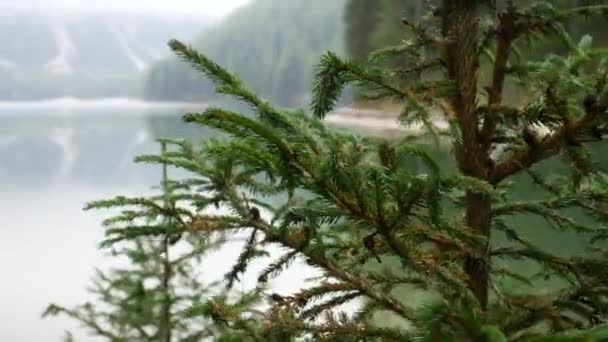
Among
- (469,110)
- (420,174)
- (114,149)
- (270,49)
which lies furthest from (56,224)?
(270,49)

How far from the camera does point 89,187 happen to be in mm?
39500

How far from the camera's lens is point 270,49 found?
446 ft

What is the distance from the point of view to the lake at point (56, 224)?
1380 centimetres

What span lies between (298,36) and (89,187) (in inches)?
3967

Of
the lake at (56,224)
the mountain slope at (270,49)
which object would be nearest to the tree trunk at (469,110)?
the lake at (56,224)

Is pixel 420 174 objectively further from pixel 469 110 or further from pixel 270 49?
pixel 270 49

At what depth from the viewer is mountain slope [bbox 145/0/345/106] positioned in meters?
109

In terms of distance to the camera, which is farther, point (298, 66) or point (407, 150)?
point (298, 66)

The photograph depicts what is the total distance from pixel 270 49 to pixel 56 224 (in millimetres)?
114264

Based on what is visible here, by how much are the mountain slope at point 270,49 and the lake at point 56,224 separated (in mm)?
39897

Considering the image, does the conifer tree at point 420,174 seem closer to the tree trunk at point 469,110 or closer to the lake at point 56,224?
the tree trunk at point 469,110

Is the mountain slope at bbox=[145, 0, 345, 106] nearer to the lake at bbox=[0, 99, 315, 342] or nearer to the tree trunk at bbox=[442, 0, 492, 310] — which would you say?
the lake at bbox=[0, 99, 315, 342]

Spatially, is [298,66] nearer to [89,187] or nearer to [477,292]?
[89,187]

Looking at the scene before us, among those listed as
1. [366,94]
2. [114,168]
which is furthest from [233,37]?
[366,94]
